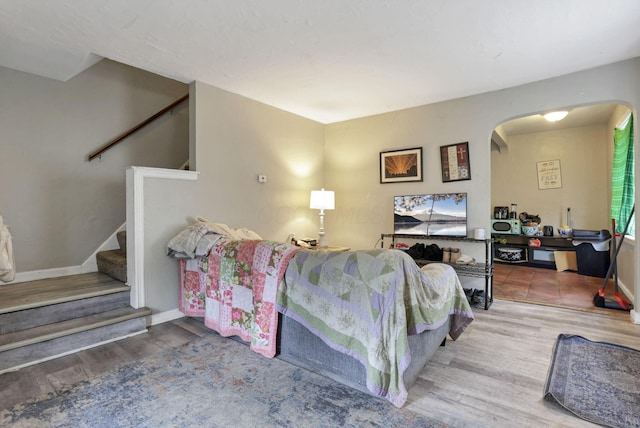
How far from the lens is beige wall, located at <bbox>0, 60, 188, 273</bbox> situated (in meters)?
3.15

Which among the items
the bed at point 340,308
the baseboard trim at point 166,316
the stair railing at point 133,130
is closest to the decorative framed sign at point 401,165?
the bed at point 340,308

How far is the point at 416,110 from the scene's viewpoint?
4152mm

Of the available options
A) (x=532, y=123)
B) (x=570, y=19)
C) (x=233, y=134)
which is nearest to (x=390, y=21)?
(x=570, y=19)

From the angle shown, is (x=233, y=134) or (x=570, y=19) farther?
(x=233, y=134)

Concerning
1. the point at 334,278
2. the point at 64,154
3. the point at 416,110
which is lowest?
the point at 334,278

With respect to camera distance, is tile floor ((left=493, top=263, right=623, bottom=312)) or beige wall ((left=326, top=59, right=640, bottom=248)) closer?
beige wall ((left=326, top=59, right=640, bottom=248))

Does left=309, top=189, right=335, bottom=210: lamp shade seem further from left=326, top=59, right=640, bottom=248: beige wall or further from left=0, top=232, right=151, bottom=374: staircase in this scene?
left=0, top=232, right=151, bottom=374: staircase

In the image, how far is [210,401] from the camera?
176 centimetres

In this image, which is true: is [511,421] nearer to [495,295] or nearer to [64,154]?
[495,295]

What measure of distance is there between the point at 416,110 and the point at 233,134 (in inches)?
93.8

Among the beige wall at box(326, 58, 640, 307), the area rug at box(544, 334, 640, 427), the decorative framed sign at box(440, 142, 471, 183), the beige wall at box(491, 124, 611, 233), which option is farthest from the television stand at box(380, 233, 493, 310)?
the beige wall at box(491, 124, 611, 233)

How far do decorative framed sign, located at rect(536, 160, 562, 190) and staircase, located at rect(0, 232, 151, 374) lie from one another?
6.83 meters

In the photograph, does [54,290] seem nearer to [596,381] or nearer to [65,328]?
[65,328]

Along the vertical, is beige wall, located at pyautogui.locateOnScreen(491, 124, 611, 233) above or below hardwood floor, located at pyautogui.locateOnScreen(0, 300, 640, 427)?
above
